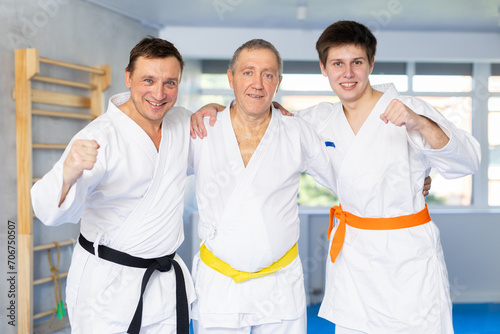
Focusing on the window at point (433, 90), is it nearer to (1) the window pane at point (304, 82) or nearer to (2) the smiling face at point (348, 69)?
(1) the window pane at point (304, 82)

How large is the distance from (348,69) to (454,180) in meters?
4.42

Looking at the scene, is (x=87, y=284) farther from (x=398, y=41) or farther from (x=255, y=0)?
(x=398, y=41)

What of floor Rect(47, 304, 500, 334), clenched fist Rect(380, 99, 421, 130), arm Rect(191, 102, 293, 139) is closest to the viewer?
clenched fist Rect(380, 99, 421, 130)

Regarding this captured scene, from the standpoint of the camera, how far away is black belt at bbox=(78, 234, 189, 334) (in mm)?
1852

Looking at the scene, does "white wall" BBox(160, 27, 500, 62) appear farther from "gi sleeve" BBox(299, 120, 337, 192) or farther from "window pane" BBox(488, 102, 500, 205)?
"gi sleeve" BBox(299, 120, 337, 192)

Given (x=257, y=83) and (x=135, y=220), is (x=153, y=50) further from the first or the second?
(x=135, y=220)

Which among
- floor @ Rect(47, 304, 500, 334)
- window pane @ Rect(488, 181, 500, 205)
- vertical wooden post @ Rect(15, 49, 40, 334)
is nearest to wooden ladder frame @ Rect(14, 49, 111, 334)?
vertical wooden post @ Rect(15, 49, 40, 334)

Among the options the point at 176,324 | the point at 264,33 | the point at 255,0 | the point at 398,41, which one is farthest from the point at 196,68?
the point at 176,324

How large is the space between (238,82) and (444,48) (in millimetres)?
3656

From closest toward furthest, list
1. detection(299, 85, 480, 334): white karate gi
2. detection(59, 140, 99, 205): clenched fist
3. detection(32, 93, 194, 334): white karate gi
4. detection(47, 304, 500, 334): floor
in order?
detection(59, 140, 99, 205): clenched fist, detection(32, 93, 194, 334): white karate gi, detection(299, 85, 480, 334): white karate gi, detection(47, 304, 500, 334): floor

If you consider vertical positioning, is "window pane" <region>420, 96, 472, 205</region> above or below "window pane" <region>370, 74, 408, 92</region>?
below

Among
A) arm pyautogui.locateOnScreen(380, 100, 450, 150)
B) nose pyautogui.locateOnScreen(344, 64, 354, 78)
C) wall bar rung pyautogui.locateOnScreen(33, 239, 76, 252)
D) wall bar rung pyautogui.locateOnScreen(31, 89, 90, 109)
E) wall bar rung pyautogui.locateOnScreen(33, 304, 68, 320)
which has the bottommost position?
wall bar rung pyautogui.locateOnScreen(33, 304, 68, 320)

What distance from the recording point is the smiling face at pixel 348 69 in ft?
6.68

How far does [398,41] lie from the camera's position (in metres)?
4.97
